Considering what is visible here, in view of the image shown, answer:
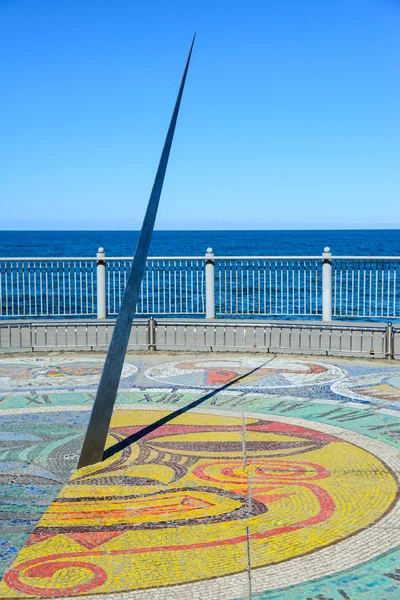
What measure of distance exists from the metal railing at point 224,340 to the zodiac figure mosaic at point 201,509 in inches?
173

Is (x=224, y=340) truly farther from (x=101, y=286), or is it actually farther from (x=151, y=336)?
(x=101, y=286)

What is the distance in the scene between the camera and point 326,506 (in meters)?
4.95

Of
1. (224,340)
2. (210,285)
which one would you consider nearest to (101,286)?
(210,285)

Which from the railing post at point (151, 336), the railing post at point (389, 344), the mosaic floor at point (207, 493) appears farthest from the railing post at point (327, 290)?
the mosaic floor at point (207, 493)

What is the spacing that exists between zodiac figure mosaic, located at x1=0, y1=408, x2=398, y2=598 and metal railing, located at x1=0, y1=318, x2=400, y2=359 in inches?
173

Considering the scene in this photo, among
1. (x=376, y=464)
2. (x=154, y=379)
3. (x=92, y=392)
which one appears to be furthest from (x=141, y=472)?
(x=154, y=379)

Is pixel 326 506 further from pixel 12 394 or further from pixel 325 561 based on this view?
pixel 12 394

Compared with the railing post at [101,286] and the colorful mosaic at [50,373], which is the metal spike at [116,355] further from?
the railing post at [101,286]

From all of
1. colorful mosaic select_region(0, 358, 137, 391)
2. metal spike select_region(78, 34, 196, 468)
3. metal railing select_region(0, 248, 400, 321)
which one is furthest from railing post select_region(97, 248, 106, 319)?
metal spike select_region(78, 34, 196, 468)

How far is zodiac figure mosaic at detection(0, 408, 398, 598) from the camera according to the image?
3.99 meters

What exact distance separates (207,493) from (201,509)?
1.03 feet

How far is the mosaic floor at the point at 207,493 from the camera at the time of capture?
12.8ft

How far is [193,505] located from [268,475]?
851 millimetres

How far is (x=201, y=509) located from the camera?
4891 millimetres
